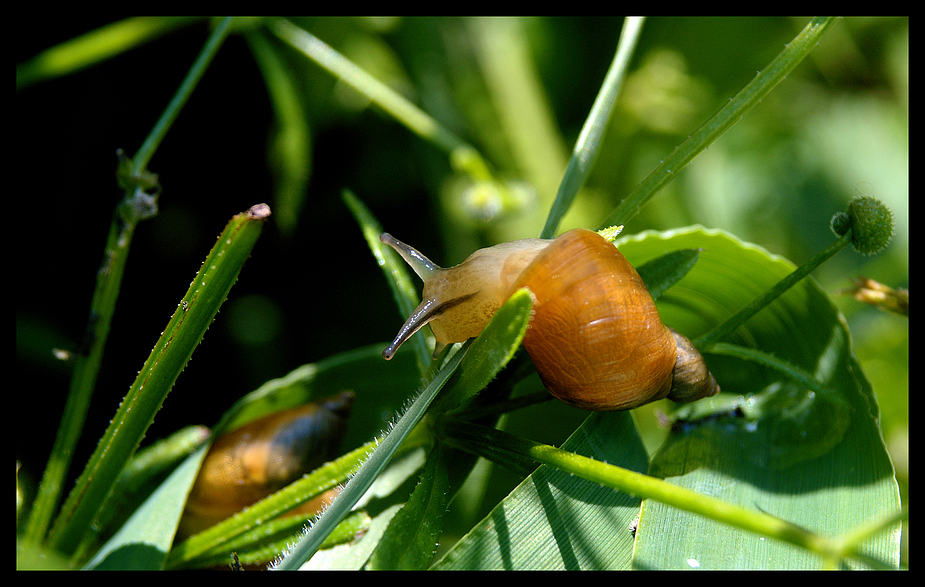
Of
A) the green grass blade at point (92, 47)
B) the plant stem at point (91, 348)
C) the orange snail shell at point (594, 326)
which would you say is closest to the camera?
the orange snail shell at point (594, 326)

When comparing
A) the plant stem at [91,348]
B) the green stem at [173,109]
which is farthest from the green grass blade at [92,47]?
the plant stem at [91,348]

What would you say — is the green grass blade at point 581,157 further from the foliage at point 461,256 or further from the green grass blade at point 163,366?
the green grass blade at point 163,366

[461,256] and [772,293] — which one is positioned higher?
[772,293]

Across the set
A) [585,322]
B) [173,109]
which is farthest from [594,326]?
[173,109]

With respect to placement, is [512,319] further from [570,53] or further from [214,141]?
[570,53]

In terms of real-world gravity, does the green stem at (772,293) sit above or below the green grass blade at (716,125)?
below

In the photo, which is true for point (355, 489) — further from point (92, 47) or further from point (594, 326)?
point (92, 47)

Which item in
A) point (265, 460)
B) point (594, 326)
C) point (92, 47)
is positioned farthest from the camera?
point (92, 47)

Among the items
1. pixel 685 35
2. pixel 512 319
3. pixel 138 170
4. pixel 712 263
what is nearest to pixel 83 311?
pixel 138 170
